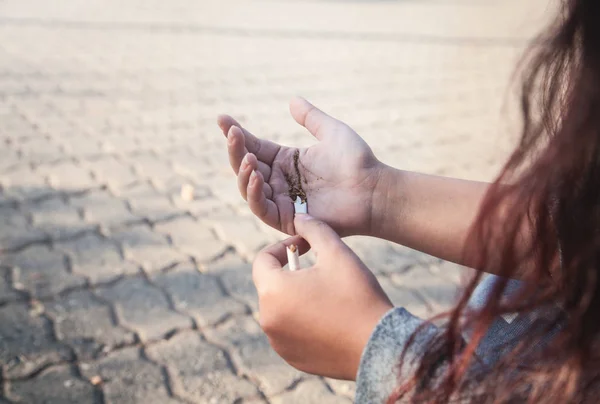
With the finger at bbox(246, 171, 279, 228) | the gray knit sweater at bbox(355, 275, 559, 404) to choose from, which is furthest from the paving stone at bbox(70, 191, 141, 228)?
the gray knit sweater at bbox(355, 275, 559, 404)

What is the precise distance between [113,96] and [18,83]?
2.65ft

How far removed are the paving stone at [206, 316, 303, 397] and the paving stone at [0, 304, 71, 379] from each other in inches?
22.2

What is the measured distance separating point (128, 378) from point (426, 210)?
118 centimetres

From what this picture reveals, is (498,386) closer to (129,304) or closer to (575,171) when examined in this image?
(575,171)

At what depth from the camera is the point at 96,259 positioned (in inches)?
104

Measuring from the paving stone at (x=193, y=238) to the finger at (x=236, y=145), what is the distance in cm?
127

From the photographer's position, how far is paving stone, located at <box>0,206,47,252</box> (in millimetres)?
2689

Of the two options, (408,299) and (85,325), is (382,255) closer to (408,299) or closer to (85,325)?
(408,299)

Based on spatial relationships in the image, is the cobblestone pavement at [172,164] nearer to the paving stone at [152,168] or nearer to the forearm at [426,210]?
the paving stone at [152,168]

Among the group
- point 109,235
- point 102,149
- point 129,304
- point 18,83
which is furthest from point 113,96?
point 129,304

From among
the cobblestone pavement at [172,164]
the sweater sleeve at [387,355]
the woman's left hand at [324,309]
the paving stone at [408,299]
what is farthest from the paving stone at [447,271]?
the sweater sleeve at [387,355]

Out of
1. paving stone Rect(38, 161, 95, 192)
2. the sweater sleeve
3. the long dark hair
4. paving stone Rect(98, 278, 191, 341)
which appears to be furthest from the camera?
paving stone Rect(38, 161, 95, 192)

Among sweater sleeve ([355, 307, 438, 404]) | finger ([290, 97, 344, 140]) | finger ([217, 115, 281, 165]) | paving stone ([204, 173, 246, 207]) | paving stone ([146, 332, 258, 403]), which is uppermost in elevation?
finger ([290, 97, 344, 140])

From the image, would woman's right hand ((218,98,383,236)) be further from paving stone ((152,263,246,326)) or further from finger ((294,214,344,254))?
paving stone ((152,263,246,326))
